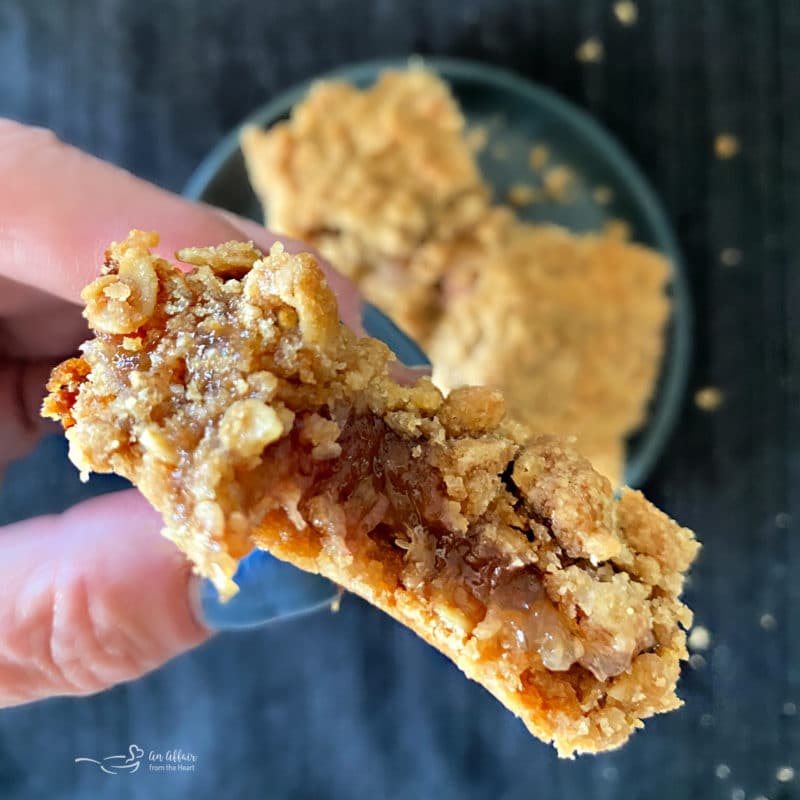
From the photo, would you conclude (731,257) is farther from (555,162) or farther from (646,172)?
(555,162)

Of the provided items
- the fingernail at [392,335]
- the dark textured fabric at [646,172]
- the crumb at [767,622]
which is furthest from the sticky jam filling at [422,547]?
the crumb at [767,622]

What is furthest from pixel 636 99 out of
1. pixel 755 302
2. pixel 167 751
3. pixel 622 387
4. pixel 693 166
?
pixel 167 751


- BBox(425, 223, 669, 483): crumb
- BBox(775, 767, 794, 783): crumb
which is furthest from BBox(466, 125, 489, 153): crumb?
BBox(775, 767, 794, 783): crumb

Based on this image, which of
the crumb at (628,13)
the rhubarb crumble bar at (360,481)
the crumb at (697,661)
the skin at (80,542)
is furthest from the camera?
the crumb at (628,13)

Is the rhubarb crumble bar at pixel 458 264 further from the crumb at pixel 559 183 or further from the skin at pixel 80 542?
the skin at pixel 80 542

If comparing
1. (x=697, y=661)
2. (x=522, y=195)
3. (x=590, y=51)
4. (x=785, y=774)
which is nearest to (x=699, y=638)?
(x=697, y=661)

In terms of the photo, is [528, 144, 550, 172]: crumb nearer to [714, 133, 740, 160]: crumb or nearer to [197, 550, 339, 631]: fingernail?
[714, 133, 740, 160]: crumb
